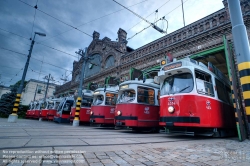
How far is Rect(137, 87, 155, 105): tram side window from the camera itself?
24.8 ft

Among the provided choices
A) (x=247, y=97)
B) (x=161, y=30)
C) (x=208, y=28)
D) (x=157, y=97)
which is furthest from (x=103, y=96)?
(x=208, y=28)

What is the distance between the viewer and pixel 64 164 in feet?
6.53

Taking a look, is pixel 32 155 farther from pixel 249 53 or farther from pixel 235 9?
pixel 235 9

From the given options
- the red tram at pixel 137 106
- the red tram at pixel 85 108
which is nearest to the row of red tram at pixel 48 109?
the red tram at pixel 85 108

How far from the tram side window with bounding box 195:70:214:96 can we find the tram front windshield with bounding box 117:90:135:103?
3.13 meters

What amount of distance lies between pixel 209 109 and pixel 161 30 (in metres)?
5.72

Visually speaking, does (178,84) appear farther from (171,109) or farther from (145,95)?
(145,95)

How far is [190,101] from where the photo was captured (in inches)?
207

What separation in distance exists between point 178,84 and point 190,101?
872 millimetres

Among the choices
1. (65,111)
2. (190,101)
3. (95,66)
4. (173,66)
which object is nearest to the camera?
(190,101)

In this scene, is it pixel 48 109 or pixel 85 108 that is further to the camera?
pixel 48 109

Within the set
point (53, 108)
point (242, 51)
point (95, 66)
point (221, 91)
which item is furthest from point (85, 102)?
point (95, 66)

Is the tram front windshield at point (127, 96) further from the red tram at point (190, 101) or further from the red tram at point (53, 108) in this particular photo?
the red tram at point (53, 108)

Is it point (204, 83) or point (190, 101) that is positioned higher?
point (204, 83)
